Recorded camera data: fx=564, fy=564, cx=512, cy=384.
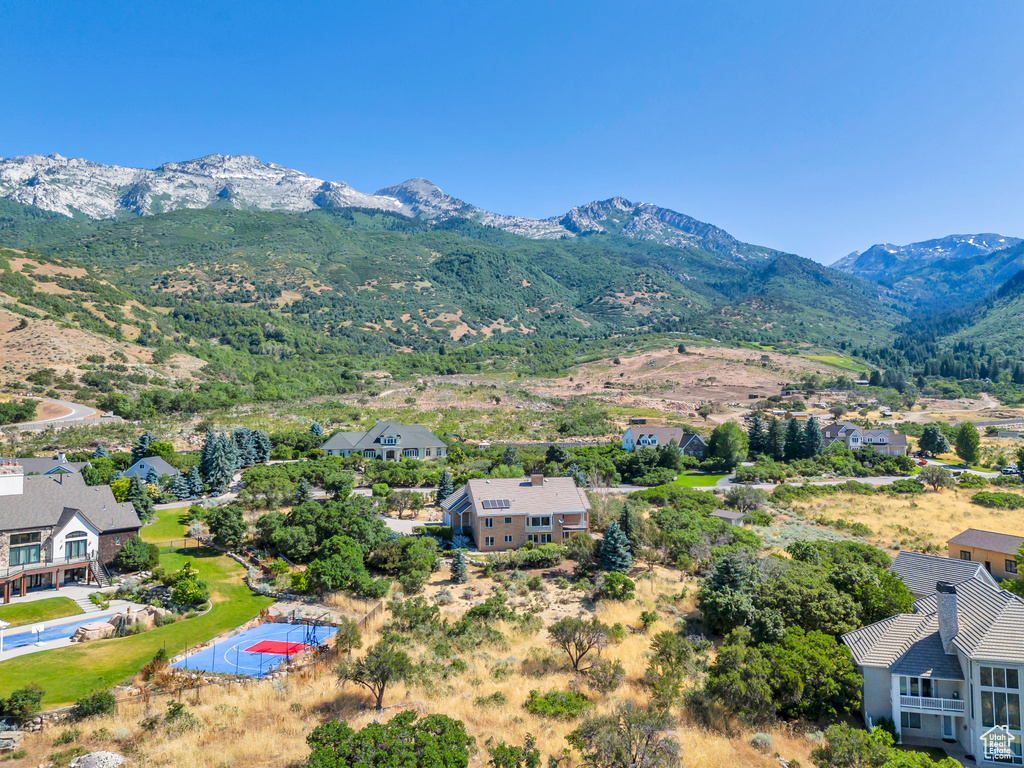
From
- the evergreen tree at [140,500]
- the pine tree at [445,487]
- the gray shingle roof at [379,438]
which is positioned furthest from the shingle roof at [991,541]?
the evergreen tree at [140,500]

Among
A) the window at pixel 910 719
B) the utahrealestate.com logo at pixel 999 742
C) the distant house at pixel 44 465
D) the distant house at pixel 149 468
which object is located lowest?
the window at pixel 910 719

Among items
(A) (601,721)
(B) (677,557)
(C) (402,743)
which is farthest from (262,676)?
(B) (677,557)

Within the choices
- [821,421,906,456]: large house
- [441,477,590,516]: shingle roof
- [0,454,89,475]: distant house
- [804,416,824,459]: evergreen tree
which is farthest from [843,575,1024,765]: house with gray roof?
[821,421,906,456]: large house

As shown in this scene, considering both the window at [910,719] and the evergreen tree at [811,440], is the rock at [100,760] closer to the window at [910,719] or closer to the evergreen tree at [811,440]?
the window at [910,719]

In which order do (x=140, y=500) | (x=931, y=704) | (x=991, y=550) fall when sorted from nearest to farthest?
1. (x=931, y=704)
2. (x=991, y=550)
3. (x=140, y=500)

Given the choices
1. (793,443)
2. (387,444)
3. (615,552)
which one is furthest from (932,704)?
(793,443)

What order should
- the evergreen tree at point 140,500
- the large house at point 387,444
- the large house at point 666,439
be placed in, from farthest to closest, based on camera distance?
the large house at point 666,439 < the large house at point 387,444 < the evergreen tree at point 140,500

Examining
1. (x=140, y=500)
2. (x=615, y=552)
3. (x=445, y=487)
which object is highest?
(x=140, y=500)

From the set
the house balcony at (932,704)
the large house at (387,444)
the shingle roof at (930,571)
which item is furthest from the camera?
the large house at (387,444)

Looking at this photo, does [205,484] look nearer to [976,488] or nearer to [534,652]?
[534,652]

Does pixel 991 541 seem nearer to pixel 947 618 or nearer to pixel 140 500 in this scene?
pixel 947 618
